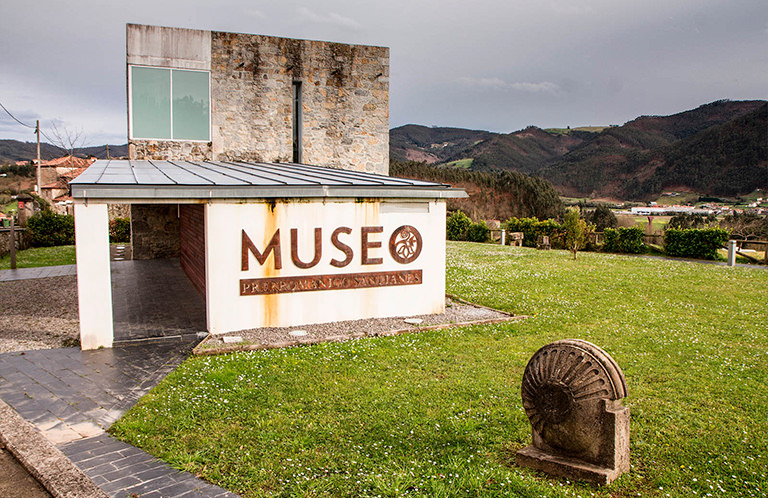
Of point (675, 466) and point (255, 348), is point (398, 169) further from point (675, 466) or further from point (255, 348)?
point (675, 466)

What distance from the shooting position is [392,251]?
1128cm

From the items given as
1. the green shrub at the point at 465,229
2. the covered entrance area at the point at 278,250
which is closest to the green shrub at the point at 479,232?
the green shrub at the point at 465,229

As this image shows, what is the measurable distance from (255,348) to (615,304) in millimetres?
9134

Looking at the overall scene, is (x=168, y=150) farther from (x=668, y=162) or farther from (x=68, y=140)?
(x=668, y=162)

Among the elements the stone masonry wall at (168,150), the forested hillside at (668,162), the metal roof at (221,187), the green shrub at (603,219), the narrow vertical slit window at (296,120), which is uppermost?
the forested hillside at (668,162)

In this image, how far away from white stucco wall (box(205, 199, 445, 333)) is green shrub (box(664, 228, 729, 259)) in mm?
22488

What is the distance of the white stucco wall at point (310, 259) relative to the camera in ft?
32.4

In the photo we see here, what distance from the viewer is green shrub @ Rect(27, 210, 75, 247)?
89.0 ft

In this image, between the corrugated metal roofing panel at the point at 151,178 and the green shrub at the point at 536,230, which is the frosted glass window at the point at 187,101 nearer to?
the corrugated metal roofing panel at the point at 151,178

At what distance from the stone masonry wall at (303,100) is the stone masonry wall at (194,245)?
2.62 meters

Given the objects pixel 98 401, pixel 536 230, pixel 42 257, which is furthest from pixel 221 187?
pixel 536 230

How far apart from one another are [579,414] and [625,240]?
30286 millimetres

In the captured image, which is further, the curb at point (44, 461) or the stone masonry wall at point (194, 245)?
the stone masonry wall at point (194, 245)

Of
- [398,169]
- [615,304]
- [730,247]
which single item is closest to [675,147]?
[398,169]
